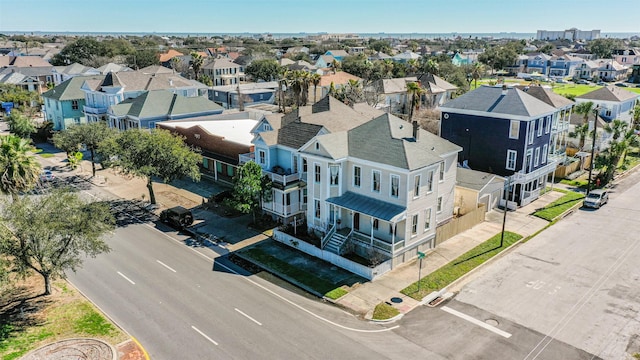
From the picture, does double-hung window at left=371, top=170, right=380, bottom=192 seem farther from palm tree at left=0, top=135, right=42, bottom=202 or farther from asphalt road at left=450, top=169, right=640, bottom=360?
palm tree at left=0, top=135, right=42, bottom=202

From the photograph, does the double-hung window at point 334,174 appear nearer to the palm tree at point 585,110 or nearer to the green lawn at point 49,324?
the green lawn at point 49,324

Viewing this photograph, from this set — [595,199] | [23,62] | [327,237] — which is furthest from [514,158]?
[23,62]

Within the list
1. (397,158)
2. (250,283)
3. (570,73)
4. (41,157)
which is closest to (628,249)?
(397,158)

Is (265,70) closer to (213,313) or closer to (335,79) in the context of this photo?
(335,79)

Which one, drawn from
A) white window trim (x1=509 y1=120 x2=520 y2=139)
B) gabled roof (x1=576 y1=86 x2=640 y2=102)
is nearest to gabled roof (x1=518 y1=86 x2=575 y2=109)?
white window trim (x1=509 y1=120 x2=520 y2=139)

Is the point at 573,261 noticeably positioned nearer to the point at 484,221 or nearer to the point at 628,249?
the point at 628,249

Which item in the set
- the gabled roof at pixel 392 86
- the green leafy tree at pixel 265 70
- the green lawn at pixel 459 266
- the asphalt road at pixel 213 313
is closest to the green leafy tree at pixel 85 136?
the asphalt road at pixel 213 313

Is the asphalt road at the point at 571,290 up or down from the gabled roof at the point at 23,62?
down
